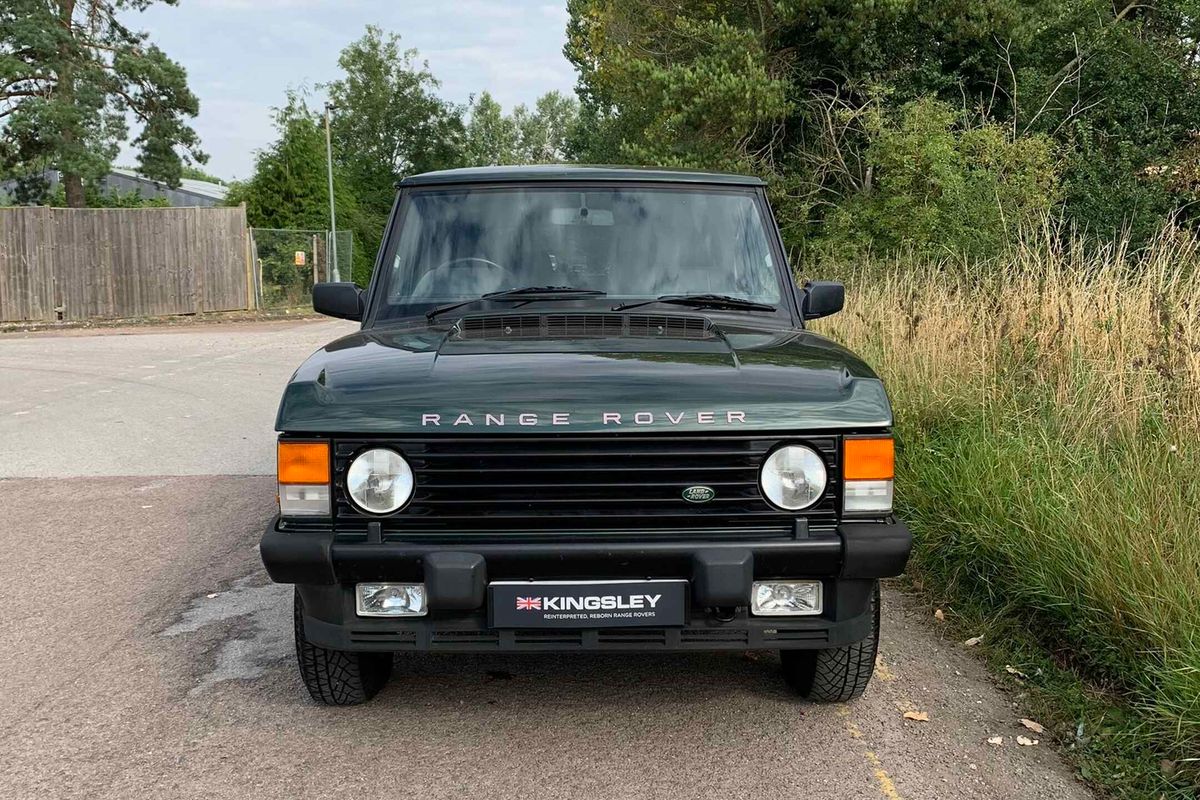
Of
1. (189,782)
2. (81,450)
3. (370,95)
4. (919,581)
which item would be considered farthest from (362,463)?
(370,95)

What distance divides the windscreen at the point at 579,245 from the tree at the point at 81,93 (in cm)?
3234

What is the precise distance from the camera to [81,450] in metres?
8.72

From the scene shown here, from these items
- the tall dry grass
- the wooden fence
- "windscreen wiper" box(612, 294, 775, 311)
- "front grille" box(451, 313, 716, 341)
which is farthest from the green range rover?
the wooden fence

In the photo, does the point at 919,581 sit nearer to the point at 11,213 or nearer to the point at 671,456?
the point at 671,456

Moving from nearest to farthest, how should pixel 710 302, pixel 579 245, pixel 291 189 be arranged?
pixel 710 302 < pixel 579 245 < pixel 291 189

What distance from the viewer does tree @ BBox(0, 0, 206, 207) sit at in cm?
3195

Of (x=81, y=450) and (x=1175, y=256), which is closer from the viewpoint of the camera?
(x=1175, y=256)

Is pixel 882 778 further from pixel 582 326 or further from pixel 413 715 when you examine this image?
pixel 582 326

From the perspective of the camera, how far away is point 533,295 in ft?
14.1

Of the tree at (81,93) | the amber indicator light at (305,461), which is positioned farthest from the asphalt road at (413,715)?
the tree at (81,93)

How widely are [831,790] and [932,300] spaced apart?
20.4 feet

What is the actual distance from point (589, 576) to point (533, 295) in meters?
1.47

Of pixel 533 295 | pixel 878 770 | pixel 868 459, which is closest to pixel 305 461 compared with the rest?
pixel 533 295

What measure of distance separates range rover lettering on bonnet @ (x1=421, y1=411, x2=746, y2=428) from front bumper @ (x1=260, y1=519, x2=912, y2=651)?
349 millimetres
